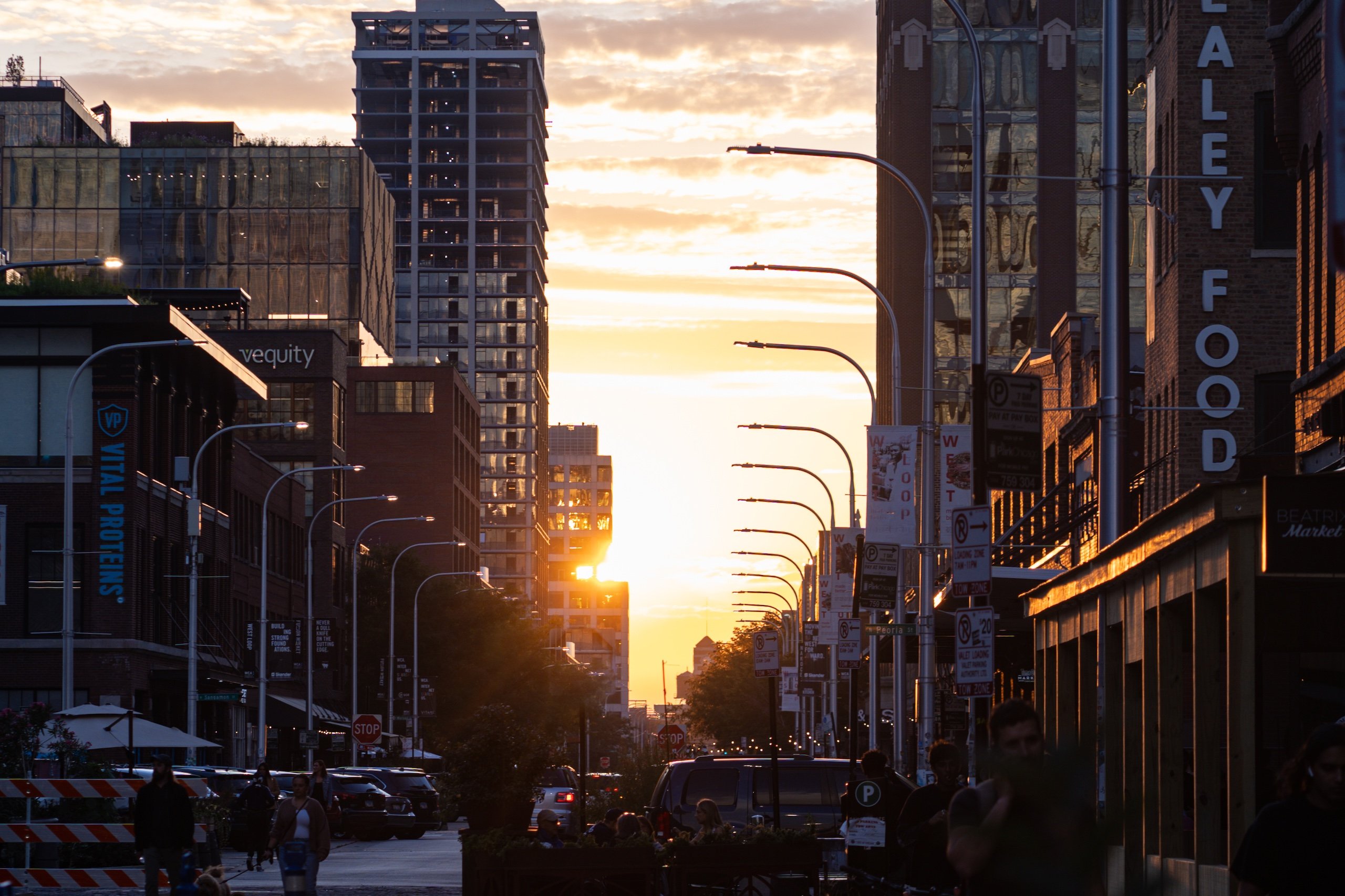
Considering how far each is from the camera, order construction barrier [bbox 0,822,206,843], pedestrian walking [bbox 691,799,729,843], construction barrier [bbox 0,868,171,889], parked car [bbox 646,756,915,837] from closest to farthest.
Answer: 1. pedestrian walking [bbox 691,799,729,843]
2. parked car [bbox 646,756,915,837]
3. construction barrier [bbox 0,822,206,843]
4. construction barrier [bbox 0,868,171,889]

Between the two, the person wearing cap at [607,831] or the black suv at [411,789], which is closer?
the person wearing cap at [607,831]

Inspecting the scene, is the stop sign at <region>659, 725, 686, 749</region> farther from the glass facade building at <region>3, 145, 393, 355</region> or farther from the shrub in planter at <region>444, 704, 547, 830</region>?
the glass facade building at <region>3, 145, 393, 355</region>

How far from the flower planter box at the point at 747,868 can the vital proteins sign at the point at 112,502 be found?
42751mm

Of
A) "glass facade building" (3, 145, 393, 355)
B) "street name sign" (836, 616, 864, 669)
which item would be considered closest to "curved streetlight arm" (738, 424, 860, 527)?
"street name sign" (836, 616, 864, 669)

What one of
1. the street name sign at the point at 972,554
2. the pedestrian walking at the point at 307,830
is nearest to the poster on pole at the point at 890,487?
the pedestrian walking at the point at 307,830

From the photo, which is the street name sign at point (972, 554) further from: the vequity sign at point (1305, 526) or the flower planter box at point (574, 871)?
the vequity sign at point (1305, 526)

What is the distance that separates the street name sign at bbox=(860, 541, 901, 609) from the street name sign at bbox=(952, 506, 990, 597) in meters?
15.2

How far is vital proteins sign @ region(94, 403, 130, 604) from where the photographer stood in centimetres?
5747

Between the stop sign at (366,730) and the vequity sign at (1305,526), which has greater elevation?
the vequity sign at (1305,526)

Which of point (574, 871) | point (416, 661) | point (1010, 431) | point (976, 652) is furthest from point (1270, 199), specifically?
point (416, 661)

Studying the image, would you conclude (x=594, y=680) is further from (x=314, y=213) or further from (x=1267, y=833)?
(x=1267, y=833)

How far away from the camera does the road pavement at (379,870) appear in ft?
95.2

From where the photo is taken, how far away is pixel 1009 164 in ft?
291

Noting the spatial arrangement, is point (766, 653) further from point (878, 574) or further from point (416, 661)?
point (416, 661)
